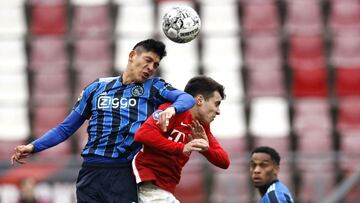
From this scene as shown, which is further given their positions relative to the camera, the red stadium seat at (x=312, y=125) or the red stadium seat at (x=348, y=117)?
the red stadium seat at (x=348, y=117)

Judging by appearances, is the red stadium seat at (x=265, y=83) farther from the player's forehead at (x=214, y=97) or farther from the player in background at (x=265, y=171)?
the player's forehead at (x=214, y=97)

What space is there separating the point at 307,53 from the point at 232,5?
1.62 metres

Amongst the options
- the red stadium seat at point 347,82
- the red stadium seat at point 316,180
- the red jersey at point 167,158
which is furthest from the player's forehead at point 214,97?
the red stadium seat at point 347,82

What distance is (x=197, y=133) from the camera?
795 centimetres

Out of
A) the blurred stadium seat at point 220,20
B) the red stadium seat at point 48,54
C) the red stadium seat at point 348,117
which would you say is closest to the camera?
the red stadium seat at point 348,117

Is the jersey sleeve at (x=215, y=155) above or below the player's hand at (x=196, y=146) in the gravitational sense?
below

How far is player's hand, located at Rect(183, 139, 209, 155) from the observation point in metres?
7.64

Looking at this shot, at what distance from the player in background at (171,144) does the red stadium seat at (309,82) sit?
27.4ft

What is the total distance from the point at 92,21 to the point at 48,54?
93 cm

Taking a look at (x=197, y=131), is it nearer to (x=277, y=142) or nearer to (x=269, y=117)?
(x=277, y=142)

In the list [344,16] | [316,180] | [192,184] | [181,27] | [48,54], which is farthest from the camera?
[48,54]

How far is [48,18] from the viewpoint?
18.2 metres

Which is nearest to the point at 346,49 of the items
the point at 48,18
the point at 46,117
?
the point at 46,117

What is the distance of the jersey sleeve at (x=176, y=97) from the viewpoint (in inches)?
307
